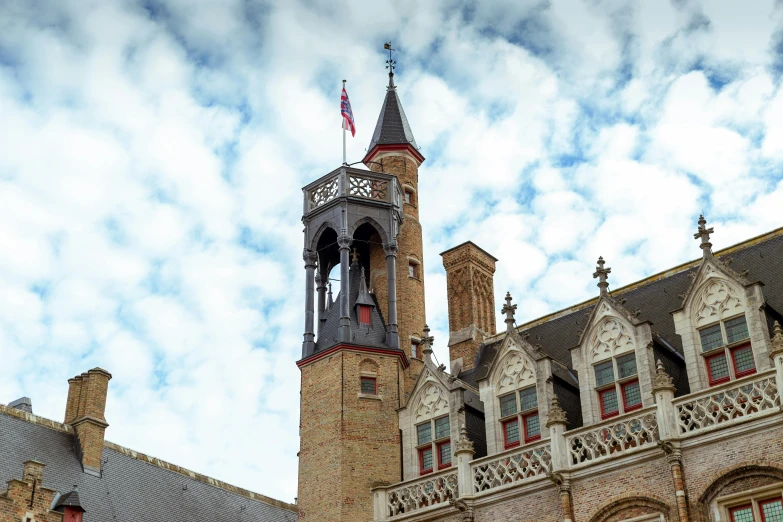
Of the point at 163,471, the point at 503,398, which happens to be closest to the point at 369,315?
the point at 503,398

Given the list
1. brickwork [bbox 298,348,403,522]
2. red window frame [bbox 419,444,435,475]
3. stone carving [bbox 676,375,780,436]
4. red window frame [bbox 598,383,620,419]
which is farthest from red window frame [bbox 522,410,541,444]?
stone carving [bbox 676,375,780,436]

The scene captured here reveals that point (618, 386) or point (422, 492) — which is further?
point (422, 492)

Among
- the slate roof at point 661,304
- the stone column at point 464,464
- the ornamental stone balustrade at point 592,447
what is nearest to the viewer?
the ornamental stone balustrade at point 592,447

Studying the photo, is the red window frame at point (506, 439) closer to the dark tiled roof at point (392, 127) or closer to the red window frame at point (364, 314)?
the red window frame at point (364, 314)

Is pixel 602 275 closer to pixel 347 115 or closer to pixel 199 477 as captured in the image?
pixel 347 115

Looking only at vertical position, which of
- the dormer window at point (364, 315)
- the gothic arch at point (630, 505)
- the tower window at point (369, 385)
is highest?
the dormer window at point (364, 315)

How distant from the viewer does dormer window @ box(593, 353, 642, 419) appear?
79.0 ft

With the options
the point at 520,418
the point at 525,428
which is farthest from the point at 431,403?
the point at 525,428

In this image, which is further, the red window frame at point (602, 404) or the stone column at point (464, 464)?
the stone column at point (464, 464)

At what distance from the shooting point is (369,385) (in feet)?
95.7

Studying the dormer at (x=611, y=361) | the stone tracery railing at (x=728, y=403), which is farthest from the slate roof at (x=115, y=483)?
the stone tracery railing at (x=728, y=403)

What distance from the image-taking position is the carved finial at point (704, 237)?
23.9 meters

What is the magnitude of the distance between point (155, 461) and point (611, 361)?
19.0 metres

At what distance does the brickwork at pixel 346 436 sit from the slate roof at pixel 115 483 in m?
8.02
